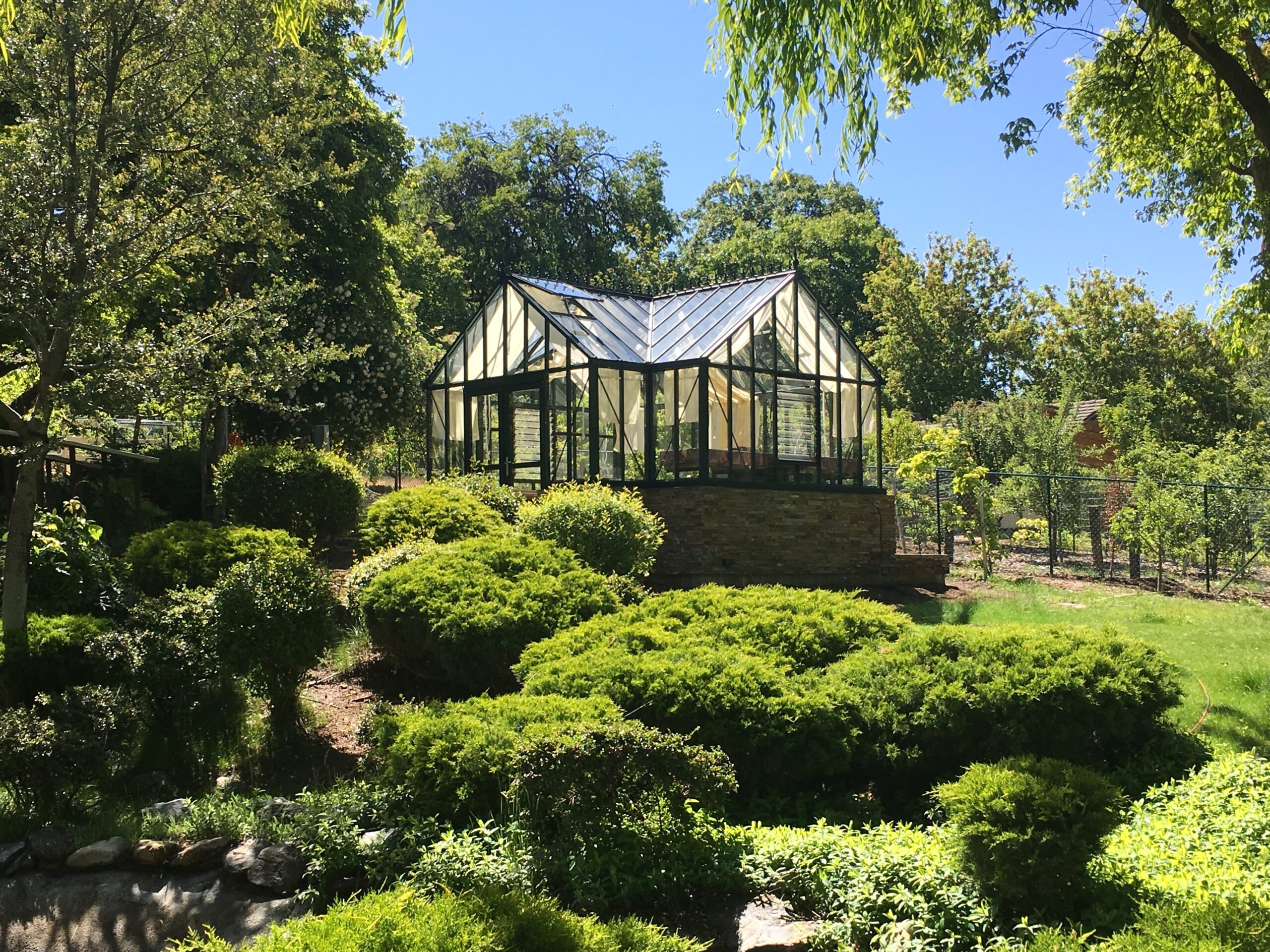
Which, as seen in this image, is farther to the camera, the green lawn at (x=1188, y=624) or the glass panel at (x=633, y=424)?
the glass panel at (x=633, y=424)

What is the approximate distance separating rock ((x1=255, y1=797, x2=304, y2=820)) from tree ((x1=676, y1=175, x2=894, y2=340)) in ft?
109

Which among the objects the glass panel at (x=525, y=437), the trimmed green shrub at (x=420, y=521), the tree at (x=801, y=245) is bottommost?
the trimmed green shrub at (x=420, y=521)

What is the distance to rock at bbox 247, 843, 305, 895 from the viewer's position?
15.5 ft

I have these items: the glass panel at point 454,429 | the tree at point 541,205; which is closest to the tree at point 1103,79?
the glass panel at point 454,429

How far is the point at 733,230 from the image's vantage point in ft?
153

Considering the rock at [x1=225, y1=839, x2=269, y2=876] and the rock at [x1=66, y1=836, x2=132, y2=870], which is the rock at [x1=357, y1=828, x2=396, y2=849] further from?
the rock at [x1=66, y1=836, x2=132, y2=870]

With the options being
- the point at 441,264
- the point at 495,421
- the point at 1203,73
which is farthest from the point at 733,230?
the point at 1203,73

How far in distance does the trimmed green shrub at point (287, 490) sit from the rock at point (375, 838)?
7.25 metres

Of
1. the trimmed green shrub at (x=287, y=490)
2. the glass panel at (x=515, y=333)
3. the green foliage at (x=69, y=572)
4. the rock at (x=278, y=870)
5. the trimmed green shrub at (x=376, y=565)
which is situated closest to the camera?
the rock at (x=278, y=870)

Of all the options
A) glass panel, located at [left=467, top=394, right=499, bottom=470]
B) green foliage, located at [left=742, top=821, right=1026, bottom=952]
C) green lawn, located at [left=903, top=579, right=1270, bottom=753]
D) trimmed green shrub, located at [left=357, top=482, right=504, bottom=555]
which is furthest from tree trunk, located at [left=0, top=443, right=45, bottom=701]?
glass panel, located at [left=467, top=394, right=499, bottom=470]

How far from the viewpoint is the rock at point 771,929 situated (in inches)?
163

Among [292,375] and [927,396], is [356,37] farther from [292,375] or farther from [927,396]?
[927,396]

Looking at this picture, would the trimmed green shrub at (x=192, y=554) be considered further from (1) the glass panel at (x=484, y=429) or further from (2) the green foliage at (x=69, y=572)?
(1) the glass panel at (x=484, y=429)

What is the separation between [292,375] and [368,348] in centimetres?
1173
